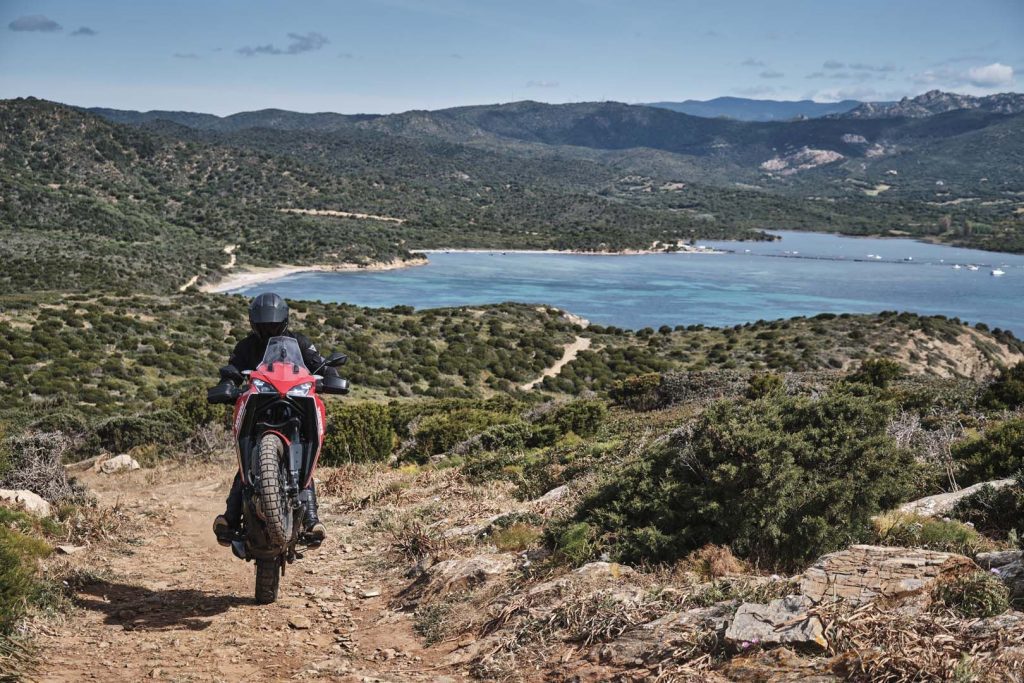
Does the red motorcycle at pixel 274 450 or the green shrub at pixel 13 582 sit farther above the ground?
the red motorcycle at pixel 274 450

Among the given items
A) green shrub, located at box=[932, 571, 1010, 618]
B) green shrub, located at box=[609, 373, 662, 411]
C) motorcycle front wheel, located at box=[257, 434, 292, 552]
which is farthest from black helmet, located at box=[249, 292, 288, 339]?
green shrub, located at box=[609, 373, 662, 411]

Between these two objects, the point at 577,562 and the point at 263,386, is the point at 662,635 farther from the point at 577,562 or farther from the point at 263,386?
the point at 263,386

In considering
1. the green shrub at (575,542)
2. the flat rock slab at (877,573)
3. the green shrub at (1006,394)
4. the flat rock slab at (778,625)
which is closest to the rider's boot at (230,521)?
the green shrub at (575,542)

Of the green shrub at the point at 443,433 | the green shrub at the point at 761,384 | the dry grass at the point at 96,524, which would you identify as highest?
the dry grass at the point at 96,524

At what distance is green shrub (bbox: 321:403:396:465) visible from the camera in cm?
1201

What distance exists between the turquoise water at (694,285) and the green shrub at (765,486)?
68.4m

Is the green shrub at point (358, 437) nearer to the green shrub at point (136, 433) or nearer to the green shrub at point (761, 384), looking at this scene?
the green shrub at point (136, 433)

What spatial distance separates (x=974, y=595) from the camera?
159 inches

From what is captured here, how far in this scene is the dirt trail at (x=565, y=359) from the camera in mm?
44931

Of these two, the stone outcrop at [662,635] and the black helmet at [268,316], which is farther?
the black helmet at [268,316]

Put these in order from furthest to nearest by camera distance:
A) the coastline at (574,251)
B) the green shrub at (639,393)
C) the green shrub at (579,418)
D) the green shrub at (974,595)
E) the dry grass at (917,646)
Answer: the coastline at (574,251), the green shrub at (639,393), the green shrub at (579,418), the green shrub at (974,595), the dry grass at (917,646)

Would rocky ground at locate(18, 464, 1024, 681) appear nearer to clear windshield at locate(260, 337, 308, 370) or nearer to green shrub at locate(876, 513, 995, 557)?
green shrub at locate(876, 513, 995, 557)

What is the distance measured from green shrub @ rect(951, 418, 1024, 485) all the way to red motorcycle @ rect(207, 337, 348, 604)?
5.36 m

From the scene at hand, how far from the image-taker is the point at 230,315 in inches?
1937
